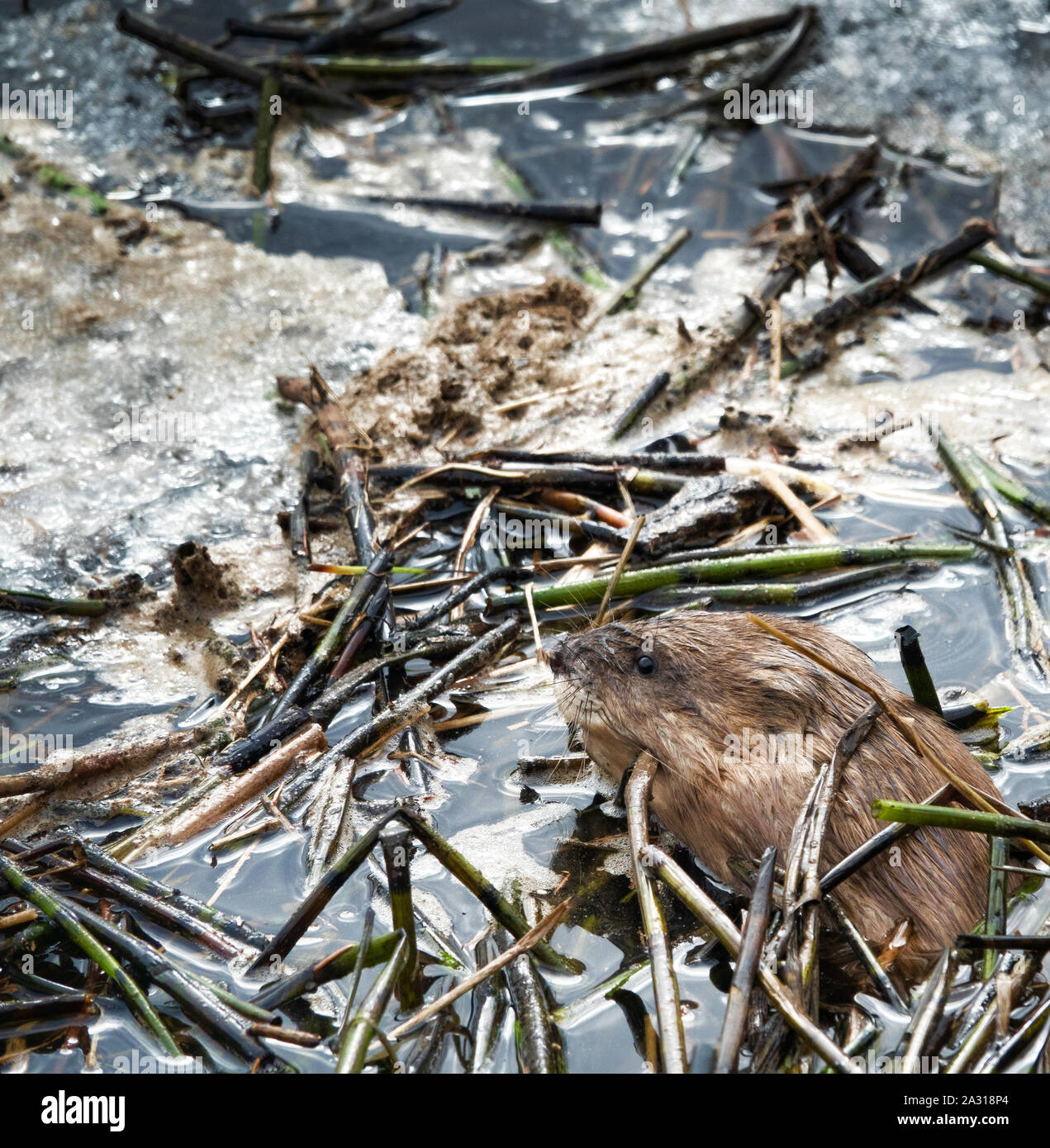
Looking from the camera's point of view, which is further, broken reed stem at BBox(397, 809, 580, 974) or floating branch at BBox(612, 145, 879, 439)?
floating branch at BBox(612, 145, 879, 439)

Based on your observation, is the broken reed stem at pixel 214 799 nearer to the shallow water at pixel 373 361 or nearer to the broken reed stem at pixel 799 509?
the shallow water at pixel 373 361

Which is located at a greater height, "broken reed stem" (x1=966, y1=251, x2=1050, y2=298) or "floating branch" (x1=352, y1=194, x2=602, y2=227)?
"floating branch" (x1=352, y1=194, x2=602, y2=227)

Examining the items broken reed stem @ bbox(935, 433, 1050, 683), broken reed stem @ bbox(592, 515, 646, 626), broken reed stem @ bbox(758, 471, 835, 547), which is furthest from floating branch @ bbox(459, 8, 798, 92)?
broken reed stem @ bbox(592, 515, 646, 626)

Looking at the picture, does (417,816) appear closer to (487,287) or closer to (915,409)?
(915,409)

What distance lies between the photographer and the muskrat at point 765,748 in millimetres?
3131

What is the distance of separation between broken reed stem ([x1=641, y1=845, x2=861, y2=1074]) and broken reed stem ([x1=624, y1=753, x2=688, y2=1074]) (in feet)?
0.20

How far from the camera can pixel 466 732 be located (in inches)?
158

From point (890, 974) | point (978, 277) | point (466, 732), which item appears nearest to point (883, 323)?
point (978, 277)

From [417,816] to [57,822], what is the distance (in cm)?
145

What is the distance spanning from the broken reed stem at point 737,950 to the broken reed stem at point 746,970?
3 centimetres

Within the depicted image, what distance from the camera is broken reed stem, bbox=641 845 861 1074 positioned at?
8.46ft

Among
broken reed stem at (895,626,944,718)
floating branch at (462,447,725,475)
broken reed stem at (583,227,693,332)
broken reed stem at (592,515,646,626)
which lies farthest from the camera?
broken reed stem at (583,227,693,332)

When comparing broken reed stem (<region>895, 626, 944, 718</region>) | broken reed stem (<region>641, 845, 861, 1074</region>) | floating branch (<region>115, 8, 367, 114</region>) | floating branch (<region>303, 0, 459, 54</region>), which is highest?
floating branch (<region>303, 0, 459, 54</region>)

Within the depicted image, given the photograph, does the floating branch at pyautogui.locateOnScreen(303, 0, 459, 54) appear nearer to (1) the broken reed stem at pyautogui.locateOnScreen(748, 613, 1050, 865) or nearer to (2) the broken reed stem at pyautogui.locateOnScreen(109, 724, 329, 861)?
(2) the broken reed stem at pyautogui.locateOnScreen(109, 724, 329, 861)
